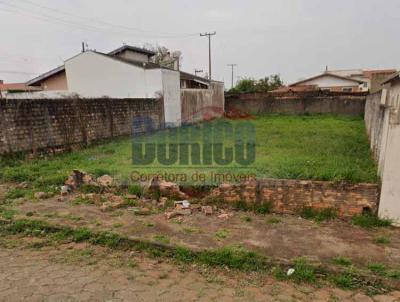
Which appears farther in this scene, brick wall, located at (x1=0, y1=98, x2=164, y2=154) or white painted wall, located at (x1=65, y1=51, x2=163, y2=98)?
white painted wall, located at (x1=65, y1=51, x2=163, y2=98)

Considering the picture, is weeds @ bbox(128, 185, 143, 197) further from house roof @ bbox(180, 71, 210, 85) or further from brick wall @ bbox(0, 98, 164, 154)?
house roof @ bbox(180, 71, 210, 85)

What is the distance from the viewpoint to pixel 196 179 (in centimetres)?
542

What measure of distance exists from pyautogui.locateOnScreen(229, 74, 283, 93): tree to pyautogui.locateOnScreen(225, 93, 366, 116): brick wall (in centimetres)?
854

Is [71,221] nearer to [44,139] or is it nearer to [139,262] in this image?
[139,262]

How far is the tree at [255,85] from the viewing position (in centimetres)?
3077

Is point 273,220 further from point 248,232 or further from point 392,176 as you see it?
point 392,176

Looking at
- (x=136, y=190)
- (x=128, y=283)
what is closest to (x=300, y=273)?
(x=128, y=283)

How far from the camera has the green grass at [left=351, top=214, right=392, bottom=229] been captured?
389 cm

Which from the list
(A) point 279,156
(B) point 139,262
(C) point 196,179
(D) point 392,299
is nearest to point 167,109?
(A) point 279,156

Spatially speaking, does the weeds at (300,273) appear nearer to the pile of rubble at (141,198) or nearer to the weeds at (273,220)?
the weeds at (273,220)

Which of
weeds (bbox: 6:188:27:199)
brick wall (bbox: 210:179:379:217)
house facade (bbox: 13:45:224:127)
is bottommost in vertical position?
weeds (bbox: 6:188:27:199)

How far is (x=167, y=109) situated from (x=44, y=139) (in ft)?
22.9

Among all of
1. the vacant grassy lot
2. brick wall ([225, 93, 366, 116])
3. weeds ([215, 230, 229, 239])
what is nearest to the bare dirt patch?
weeds ([215, 230, 229, 239])

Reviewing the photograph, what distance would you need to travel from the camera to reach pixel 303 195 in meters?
4.32
